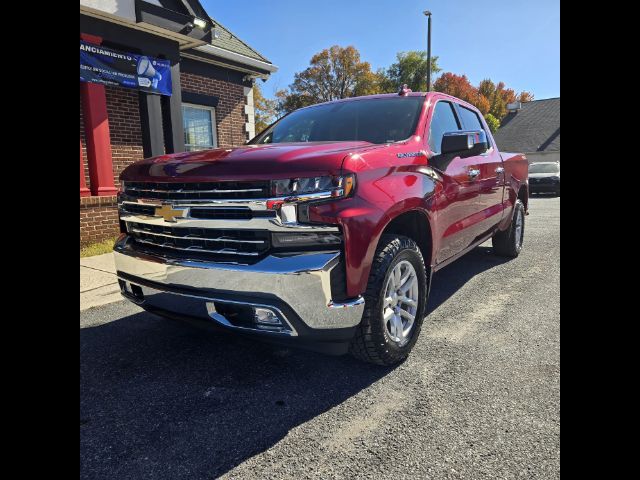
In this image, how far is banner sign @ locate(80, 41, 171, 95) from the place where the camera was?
6.98m

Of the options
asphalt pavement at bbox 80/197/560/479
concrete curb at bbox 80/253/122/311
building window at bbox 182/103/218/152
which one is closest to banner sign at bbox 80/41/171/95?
building window at bbox 182/103/218/152

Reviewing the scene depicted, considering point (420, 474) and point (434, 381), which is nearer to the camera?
point (420, 474)

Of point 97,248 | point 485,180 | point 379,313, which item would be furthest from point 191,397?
point 97,248

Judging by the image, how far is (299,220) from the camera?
7.32ft

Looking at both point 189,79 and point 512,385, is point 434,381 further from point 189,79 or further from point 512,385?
point 189,79

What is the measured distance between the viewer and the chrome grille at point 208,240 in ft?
7.52

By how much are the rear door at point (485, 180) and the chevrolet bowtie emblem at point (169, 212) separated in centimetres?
254

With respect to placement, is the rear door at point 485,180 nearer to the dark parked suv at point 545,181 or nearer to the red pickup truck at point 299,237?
the red pickup truck at point 299,237

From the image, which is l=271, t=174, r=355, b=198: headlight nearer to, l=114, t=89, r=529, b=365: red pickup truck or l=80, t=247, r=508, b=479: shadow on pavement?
l=114, t=89, r=529, b=365: red pickup truck

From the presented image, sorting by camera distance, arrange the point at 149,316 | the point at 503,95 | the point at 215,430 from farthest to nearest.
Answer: the point at 503,95, the point at 149,316, the point at 215,430
